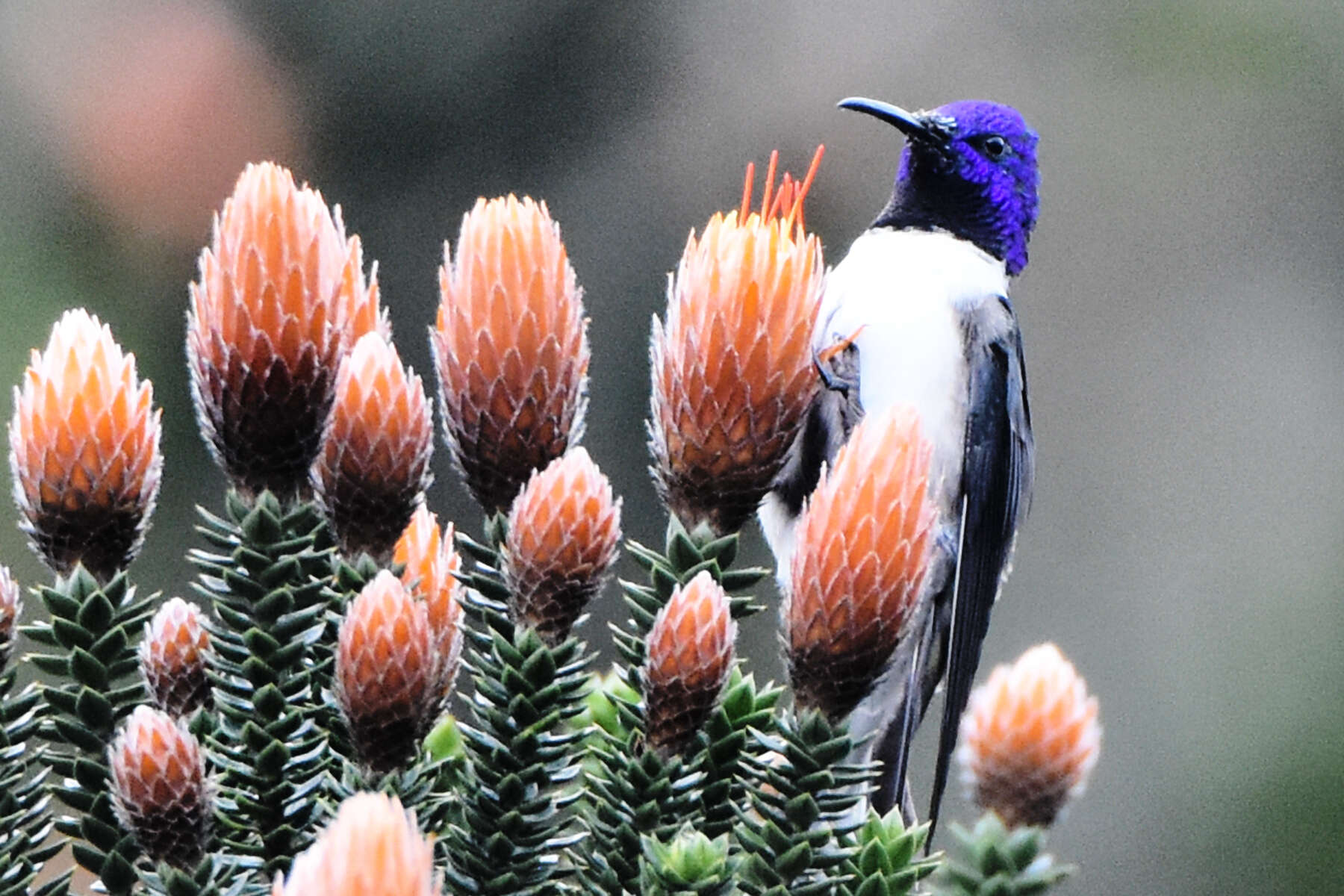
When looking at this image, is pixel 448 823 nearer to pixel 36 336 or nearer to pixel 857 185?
pixel 36 336

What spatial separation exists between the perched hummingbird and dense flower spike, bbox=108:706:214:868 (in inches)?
60.1

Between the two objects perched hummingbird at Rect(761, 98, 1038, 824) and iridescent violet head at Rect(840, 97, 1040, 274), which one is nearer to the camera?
perched hummingbird at Rect(761, 98, 1038, 824)

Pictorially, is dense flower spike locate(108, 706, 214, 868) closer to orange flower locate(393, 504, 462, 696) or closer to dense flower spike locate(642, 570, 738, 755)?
orange flower locate(393, 504, 462, 696)

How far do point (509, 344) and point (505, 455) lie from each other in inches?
3.0

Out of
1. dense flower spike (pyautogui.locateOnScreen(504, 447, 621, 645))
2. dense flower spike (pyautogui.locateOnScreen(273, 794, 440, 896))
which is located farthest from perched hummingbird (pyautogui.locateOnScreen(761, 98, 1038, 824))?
dense flower spike (pyautogui.locateOnScreen(273, 794, 440, 896))

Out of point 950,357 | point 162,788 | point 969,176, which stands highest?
point 969,176

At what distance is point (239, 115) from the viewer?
403 centimetres

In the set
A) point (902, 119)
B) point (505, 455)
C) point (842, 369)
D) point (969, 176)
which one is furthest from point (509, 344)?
point (969, 176)

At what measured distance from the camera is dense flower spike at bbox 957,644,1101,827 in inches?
35.2

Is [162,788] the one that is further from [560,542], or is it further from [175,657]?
[560,542]

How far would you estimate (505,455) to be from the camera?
3.21ft

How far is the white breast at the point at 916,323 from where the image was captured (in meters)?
2.64

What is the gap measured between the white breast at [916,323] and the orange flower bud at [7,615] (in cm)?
173

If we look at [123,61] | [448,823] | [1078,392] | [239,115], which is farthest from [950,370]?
[1078,392]
